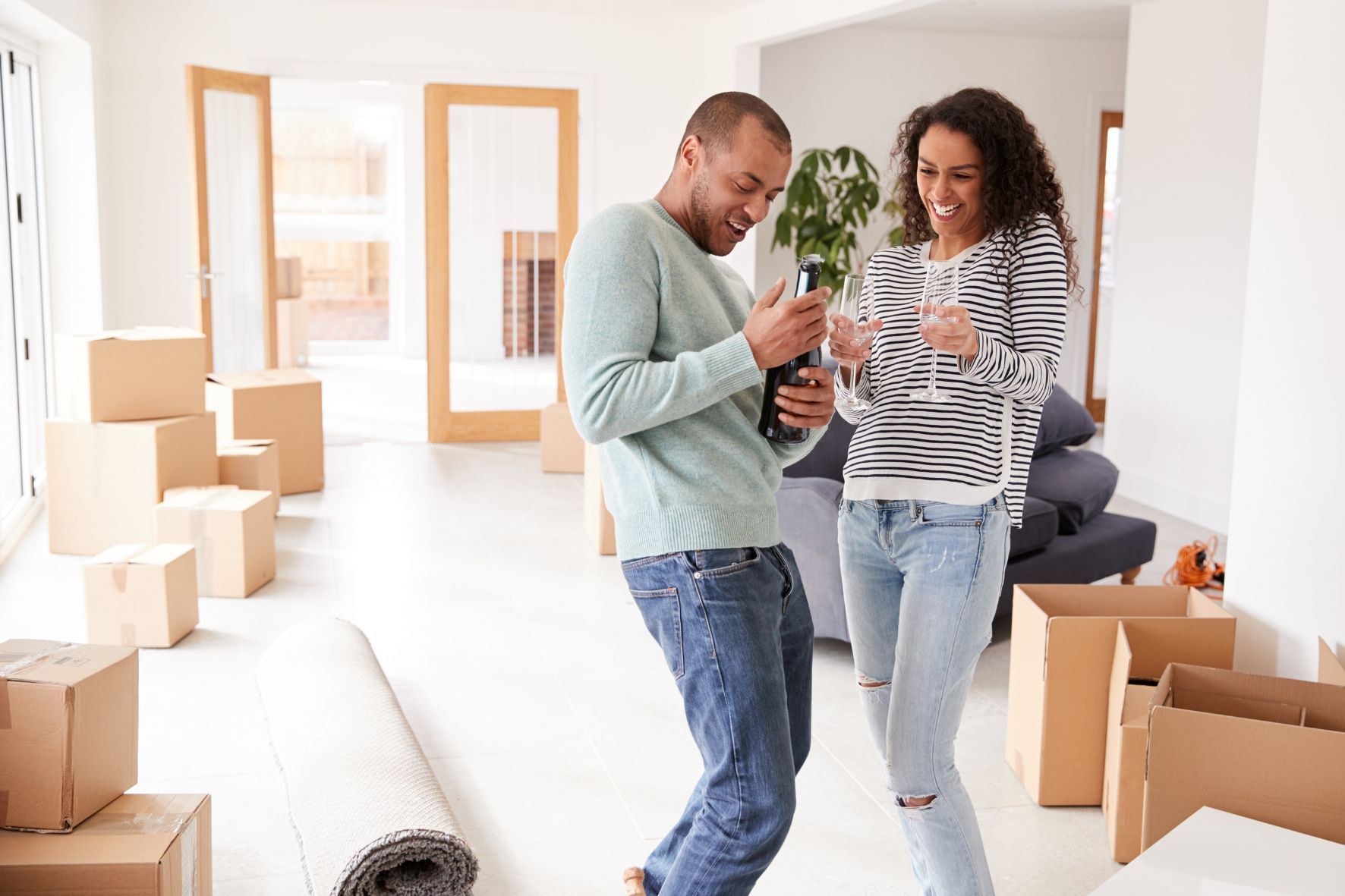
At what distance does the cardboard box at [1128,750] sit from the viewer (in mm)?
2592

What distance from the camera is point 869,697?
2035 millimetres

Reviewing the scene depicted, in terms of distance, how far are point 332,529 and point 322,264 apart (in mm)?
8081

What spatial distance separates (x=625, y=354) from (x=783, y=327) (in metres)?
0.21

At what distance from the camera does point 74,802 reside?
196 centimetres

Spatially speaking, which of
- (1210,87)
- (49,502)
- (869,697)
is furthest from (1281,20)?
(49,502)

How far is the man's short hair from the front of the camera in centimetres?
162

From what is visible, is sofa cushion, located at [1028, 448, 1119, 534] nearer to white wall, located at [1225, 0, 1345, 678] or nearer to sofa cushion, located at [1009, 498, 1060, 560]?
sofa cushion, located at [1009, 498, 1060, 560]

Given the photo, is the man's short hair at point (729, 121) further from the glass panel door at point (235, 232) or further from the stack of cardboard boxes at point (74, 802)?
the glass panel door at point (235, 232)

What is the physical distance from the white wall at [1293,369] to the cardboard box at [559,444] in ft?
14.5

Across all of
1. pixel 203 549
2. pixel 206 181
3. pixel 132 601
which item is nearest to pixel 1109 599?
pixel 132 601

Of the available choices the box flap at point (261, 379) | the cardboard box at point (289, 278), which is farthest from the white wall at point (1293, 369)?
the cardboard box at point (289, 278)

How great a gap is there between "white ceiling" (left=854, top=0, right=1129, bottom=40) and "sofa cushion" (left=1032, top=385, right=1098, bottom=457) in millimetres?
3020

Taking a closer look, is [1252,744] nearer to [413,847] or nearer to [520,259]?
[413,847]

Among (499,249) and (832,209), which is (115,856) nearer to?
(499,249)
